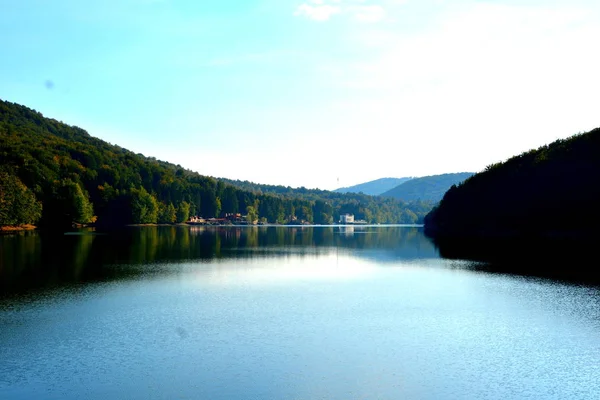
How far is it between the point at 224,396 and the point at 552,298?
2987cm

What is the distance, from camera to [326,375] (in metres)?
21.5

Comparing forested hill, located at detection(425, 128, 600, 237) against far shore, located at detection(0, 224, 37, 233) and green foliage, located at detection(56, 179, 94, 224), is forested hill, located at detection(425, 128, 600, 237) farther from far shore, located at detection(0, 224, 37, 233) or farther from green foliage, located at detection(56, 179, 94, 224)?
far shore, located at detection(0, 224, 37, 233)

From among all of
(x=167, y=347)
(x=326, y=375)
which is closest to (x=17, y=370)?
(x=167, y=347)

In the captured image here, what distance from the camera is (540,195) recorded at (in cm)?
10994

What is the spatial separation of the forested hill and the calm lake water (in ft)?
186

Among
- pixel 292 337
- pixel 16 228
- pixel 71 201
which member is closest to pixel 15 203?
pixel 16 228

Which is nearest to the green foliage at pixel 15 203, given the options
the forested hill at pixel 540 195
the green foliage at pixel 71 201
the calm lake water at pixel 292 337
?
the green foliage at pixel 71 201

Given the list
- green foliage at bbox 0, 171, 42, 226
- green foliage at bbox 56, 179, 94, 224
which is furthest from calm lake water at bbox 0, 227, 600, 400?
green foliage at bbox 56, 179, 94, 224

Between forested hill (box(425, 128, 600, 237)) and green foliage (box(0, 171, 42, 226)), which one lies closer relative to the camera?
forested hill (box(425, 128, 600, 237))

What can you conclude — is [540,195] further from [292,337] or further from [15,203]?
[15,203]

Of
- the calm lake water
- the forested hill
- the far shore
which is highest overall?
the forested hill

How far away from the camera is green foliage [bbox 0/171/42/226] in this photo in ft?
401

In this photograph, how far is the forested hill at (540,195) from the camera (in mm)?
98438

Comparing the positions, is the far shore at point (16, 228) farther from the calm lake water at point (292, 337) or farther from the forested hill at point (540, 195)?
the forested hill at point (540, 195)
